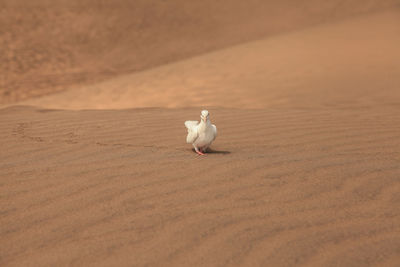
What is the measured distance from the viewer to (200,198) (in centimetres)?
288

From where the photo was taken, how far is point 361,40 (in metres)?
11.6

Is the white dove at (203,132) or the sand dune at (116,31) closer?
the white dove at (203,132)

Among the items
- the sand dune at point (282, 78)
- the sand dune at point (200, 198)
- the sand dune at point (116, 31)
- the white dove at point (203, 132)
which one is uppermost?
the sand dune at point (116, 31)

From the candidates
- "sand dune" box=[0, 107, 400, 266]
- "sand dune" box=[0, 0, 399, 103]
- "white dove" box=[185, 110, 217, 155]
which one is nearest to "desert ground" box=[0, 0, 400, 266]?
"sand dune" box=[0, 107, 400, 266]

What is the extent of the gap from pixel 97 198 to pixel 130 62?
13987 mm

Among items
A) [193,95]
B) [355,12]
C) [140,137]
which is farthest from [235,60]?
[355,12]

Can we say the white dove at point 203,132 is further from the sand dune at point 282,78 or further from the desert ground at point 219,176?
the sand dune at point 282,78

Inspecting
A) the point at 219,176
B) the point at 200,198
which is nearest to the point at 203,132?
the point at 219,176

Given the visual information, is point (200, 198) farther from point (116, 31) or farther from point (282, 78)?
point (116, 31)

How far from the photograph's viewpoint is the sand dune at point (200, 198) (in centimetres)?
229

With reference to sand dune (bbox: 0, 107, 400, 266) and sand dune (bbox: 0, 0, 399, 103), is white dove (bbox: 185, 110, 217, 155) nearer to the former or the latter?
sand dune (bbox: 0, 107, 400, 266)

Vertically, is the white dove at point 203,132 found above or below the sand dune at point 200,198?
above

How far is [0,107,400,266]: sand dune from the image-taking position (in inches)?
90.4

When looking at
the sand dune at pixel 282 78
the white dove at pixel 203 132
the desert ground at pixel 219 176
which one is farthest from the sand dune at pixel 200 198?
the sand dune at pixel 282 78
